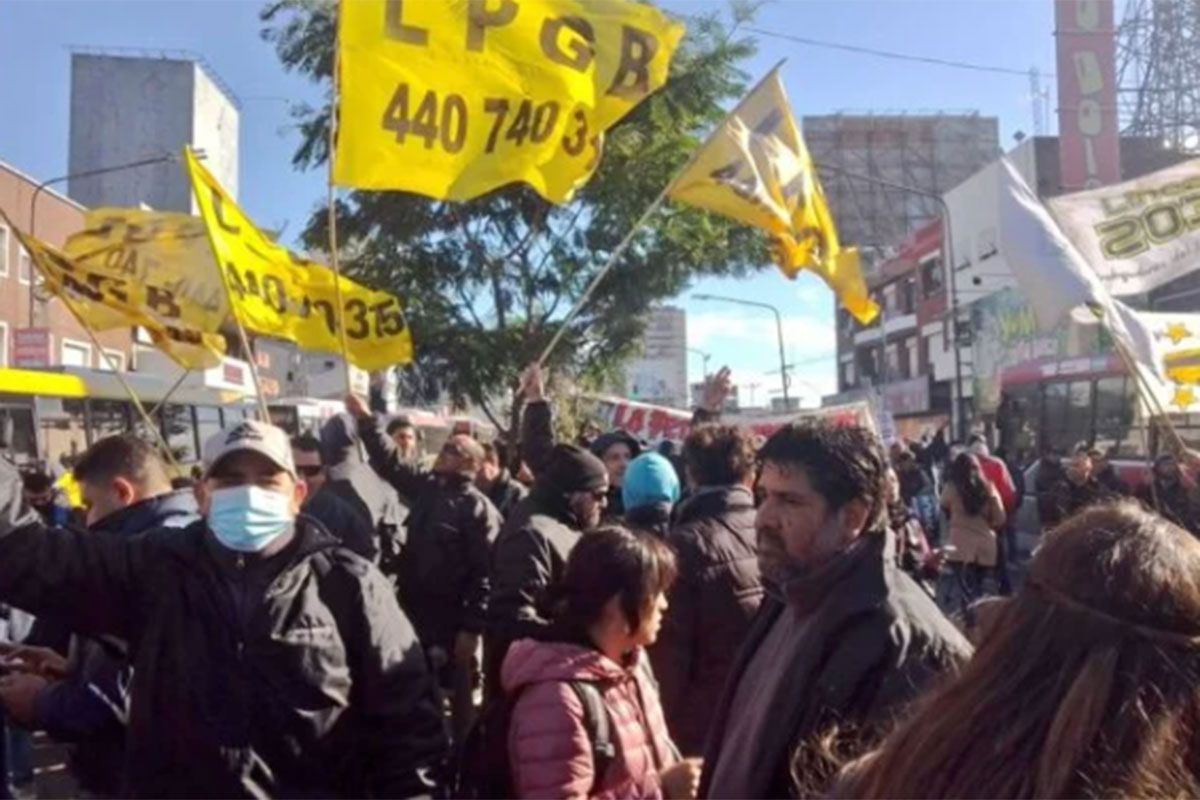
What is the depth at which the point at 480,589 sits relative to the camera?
21.5 feet

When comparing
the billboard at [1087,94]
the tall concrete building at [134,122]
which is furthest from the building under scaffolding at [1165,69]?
the tall concrete building at [134,122]

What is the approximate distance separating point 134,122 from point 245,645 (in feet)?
172

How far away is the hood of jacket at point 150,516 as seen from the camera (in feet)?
13.0

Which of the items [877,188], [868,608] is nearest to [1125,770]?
[868,608]

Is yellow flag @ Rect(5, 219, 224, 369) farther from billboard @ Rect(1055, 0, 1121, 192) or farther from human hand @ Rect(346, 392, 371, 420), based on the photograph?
billboard @ Rect(1055, 0, 1121, 192)

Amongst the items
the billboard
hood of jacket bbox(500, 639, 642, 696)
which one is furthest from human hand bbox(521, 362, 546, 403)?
the billboard

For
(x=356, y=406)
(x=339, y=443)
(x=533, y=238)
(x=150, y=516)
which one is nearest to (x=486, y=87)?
(x=356, y=406)

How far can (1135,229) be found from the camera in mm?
6895

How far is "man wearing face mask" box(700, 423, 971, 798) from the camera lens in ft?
7.58

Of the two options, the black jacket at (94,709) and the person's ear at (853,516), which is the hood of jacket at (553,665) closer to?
the person's ear at (853,516)

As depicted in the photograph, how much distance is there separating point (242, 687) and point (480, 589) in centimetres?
376

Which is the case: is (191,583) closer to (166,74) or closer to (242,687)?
(242,687)

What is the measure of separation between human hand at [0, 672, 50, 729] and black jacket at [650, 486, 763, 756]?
5.93 ft

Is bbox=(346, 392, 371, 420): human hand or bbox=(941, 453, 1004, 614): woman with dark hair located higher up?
bbox=(346, 392, 371, 420): human hand
